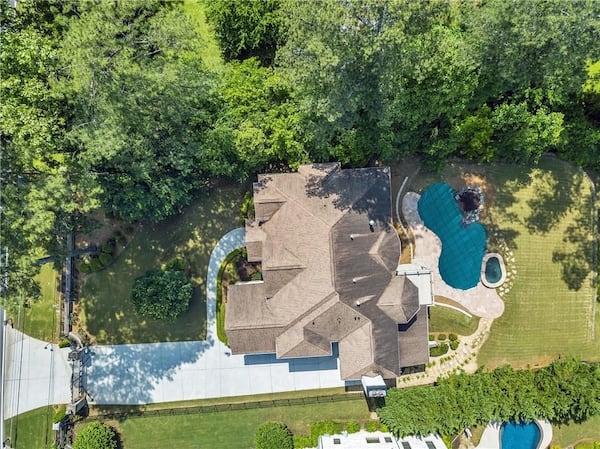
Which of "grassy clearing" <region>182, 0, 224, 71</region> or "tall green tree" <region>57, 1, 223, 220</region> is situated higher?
"grassy clearing" <region>182, 0, 224, 71</region>

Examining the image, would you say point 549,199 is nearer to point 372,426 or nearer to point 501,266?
point 501,266

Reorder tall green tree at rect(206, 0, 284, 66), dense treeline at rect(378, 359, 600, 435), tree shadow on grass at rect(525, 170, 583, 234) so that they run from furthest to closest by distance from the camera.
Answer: tree shadow on grass at rect(525, 170, 583, 234) < dense treeline at rect(378, 359, 600, 435) < tall green tree at rect(206, 0, 284, 66)

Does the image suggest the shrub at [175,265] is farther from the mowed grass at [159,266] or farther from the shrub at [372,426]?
the shrub at [372,426]

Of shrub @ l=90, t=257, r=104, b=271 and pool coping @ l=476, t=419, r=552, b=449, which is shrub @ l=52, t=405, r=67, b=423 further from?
pool coping @ l=476, t=419, r=552, b=449

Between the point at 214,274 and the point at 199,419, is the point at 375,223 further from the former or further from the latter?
the point at 199,419

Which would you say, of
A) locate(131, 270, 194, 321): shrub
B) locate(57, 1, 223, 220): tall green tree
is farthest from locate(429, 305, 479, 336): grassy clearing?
locate(57, 1, 223, 220): tall green tree

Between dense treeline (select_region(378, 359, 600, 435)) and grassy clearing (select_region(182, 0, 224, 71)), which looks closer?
dense treeline (select_region(378, 359, 600, 435))

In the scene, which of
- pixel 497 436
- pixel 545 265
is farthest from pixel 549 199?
pixel 497 436

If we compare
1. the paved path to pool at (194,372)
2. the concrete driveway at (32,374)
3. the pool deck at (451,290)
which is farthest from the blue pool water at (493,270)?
the concrete driveway at (32,374)
